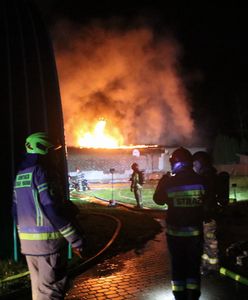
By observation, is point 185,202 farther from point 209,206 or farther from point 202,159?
point 202,159

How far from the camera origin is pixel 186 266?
4.57m

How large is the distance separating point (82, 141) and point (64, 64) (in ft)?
27.4

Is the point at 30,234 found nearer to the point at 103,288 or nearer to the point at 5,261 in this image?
the point at 103,288

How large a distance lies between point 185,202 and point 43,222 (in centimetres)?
171

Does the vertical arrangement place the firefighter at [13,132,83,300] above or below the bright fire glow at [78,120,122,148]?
below

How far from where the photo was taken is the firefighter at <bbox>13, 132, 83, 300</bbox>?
148 inches

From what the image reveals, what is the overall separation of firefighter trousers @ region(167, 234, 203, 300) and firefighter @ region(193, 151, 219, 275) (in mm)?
871

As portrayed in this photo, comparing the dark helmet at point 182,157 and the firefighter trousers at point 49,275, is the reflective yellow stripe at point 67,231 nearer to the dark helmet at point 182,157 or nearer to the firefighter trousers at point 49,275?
A: the firefighter trousers at point 49,275

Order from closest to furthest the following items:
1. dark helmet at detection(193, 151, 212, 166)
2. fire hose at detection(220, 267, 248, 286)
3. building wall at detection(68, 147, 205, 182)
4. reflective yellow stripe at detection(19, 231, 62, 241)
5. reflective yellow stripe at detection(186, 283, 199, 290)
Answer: reflective yellow stripe at detection(19, 231, 62, 241) → reflective yellow stripe at detection(186, 283, 199, 290) → fire hose at detection(220, 267, 248, 286) → dark helmet at detection(193, 151, 212, 166) → building wall at detection(68, 147, 205, 182)

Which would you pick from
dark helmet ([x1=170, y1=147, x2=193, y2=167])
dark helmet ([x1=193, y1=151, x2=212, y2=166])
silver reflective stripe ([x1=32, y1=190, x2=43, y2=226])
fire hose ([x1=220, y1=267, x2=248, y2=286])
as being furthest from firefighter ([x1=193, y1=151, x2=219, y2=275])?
silver reflective stripe ([x1=32, y1=190, x2=43, y2=226])

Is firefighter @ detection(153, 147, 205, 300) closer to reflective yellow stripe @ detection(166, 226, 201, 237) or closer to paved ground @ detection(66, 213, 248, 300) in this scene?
reflective yellow stripe @ detection(166, 226, 201, 237)

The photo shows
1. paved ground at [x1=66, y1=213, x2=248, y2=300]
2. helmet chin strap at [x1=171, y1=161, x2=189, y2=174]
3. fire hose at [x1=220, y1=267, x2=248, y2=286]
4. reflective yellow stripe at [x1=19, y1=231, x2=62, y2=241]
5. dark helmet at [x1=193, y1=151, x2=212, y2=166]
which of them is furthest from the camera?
dark helmet at [x1=193, y1=151, x2=212, y2=166]

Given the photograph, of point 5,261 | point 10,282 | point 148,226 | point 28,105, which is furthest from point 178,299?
point 148,226

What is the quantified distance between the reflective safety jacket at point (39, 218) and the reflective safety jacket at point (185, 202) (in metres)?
1.33
